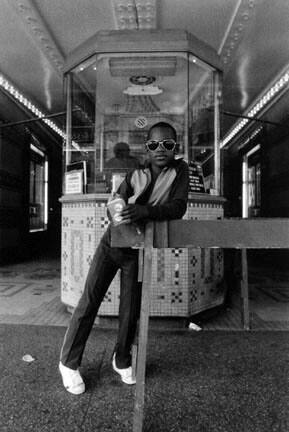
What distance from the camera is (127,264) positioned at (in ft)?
8.20

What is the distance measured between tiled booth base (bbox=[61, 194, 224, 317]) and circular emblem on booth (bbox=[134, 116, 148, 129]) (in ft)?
7.72

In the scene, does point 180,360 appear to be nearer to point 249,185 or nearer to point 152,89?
point 152,89

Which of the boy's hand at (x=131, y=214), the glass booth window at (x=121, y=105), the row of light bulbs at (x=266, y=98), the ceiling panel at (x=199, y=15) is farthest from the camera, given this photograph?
the row of light bulbs at (x=266, y=98)

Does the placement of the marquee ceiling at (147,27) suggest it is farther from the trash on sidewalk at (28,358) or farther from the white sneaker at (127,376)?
the white sneaker at (127,376)

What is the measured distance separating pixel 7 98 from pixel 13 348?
22.4 ft

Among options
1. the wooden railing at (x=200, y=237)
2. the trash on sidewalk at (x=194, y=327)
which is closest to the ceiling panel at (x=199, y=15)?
the trash on sidewalk at (x=194, y=327)

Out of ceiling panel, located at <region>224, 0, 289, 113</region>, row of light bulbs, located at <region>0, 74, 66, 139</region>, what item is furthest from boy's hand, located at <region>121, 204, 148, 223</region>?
row of light bulbs, located at <region>0, 74, 66, 139</region>

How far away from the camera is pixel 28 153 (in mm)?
10039

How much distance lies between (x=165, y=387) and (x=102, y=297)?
0.74m

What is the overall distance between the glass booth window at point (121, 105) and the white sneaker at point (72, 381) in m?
2.24

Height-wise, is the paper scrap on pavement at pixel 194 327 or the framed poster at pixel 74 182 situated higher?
the framed poster at pixel 74 182

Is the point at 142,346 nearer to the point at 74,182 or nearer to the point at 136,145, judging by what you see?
the point at 74,182

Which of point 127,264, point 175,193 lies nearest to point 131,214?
point 175,193

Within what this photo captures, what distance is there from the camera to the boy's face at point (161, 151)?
2.18 m
